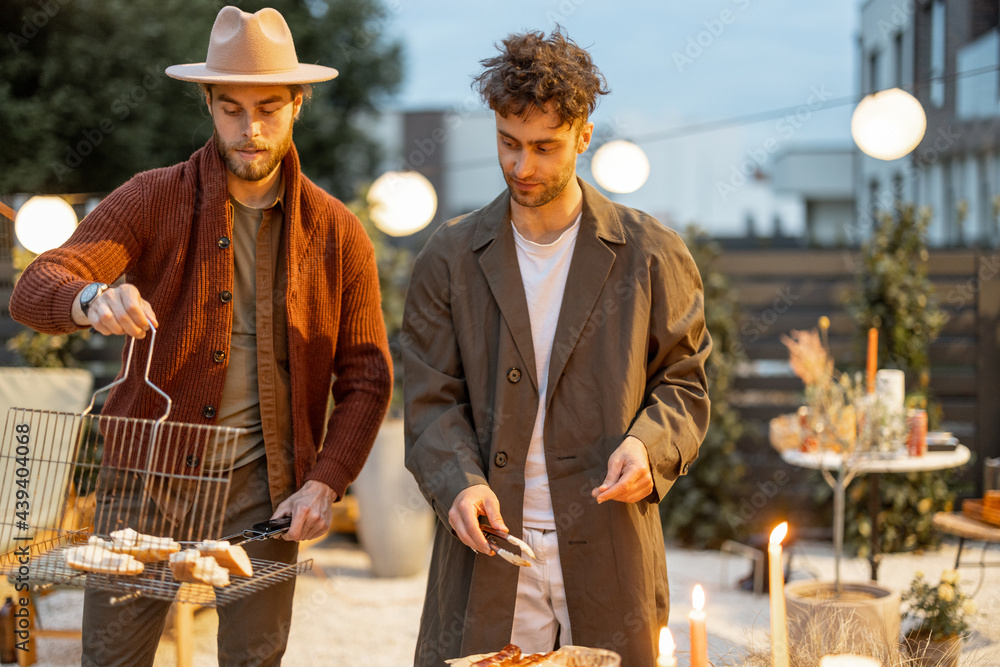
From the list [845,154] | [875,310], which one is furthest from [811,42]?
[845,154]

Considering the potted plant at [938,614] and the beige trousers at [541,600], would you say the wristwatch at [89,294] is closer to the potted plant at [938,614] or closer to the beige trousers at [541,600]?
the beige trousers at [541,600]

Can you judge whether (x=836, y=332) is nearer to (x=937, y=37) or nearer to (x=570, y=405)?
(x=937, y=37)

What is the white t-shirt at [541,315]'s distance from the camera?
1.99 metres

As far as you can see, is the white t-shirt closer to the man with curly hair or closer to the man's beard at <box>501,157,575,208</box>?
the man with curly hair

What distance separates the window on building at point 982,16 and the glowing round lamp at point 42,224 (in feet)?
23.0

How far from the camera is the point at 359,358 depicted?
7.76 ft

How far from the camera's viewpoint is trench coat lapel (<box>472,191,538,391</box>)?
200 centimetres

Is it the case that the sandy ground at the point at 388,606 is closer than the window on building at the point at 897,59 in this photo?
Yes

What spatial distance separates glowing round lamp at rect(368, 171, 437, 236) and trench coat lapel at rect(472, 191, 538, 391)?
436cm

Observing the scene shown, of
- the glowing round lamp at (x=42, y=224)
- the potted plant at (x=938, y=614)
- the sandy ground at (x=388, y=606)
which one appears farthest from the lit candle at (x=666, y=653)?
the glowing round lamp at (x=42, y=224)

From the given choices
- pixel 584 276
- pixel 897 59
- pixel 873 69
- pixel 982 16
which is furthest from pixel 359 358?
pixel 873 69

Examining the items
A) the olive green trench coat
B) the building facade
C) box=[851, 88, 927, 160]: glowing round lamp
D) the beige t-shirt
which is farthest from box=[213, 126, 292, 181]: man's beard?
the building facade

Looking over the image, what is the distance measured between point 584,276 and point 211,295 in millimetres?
836

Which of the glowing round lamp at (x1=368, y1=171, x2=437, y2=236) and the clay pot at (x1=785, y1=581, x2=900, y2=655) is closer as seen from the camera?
the clay pot at (x1=785, y1=581, x2=900, y2=655)
